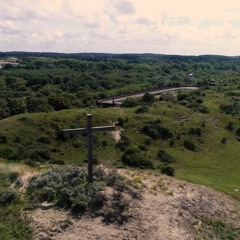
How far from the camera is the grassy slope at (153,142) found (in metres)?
44.4

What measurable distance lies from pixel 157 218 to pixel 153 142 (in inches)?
1516

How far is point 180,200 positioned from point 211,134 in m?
43.7

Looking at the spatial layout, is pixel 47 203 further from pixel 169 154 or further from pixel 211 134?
pixel 211 134

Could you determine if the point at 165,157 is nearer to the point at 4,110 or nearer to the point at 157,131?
the point at 157,131

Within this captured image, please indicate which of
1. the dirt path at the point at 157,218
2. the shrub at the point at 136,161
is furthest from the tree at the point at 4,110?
the dirt path at the point at 157,218

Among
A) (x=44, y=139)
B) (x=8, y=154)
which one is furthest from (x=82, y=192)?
(x=44, y=139)

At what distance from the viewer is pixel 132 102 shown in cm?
7769

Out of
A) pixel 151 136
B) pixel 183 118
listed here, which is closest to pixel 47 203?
pixel 151 136

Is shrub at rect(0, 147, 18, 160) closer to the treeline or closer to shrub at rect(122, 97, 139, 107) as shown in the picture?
the treeline

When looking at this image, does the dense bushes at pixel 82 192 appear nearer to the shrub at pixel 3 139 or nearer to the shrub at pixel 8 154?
the shrub at pixel 8 154

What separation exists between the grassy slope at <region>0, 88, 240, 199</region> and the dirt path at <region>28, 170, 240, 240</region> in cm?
1592

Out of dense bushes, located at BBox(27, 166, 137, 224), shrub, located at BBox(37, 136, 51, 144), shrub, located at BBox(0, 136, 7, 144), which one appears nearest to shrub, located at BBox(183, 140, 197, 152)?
shrub, located at BBox(37, 136, 51, 144)

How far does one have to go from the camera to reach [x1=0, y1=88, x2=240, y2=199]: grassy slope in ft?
146

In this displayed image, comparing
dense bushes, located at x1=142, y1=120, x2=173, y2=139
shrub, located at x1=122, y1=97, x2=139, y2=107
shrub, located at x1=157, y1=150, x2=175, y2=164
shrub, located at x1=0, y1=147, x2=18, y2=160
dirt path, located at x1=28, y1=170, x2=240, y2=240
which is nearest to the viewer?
Result: dirt path, located at x1=28, y1=170, x2=240, y2=240
